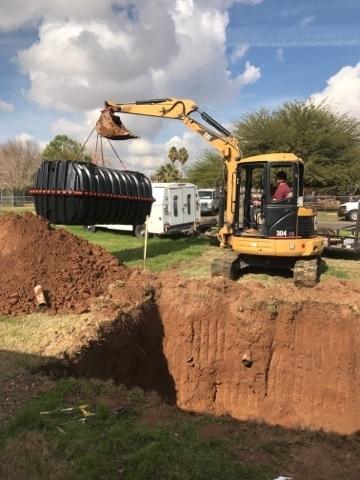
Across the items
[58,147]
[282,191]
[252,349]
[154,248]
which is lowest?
[252,349]

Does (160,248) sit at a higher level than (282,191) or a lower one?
lower

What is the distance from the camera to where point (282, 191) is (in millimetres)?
11469

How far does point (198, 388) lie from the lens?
10.5 meters

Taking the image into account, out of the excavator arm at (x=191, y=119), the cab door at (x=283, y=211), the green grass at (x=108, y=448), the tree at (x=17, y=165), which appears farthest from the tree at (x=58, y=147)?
the green grass at (x=108, y=448)

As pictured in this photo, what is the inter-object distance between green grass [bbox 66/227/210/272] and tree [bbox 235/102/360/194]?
19.7m

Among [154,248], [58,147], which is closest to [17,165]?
[58,147]

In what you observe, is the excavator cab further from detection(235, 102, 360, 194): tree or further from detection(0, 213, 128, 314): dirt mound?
detection(235, 102, 360, 194): tree

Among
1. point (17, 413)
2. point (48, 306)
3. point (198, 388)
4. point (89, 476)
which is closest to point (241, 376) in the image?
point (198, 388)

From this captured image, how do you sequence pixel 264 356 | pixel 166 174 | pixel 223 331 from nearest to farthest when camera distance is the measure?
1. pixel 264 356
2. pixel 223 331
3. pixel 166 174

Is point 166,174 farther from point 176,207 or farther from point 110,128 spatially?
point 110,128

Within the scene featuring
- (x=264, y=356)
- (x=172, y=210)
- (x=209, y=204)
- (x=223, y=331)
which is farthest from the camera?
(x=209, y=204)

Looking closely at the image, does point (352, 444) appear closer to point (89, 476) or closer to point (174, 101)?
point (89, 476)

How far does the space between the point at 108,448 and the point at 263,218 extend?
775 centimetres

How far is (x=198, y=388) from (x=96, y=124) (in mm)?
7344
